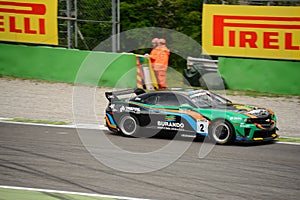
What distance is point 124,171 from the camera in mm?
10750

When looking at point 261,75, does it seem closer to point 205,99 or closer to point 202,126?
point 205,99

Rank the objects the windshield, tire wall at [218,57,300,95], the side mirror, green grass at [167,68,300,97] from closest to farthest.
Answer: the side mirror < the windshield < tire wall at [218,57,300,95] < green grass at [167,68,300,97]

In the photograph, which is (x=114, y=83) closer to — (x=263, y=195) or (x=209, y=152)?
(x=209, y=152)

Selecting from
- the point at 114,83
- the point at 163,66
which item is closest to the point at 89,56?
the point at 114,83

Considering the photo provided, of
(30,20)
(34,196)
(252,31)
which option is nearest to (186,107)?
(34,196)

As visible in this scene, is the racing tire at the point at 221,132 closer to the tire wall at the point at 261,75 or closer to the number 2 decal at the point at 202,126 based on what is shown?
the number 2 decal at the point at 202,126

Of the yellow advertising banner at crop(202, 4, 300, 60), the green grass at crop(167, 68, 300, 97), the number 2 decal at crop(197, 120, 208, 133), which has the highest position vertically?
the yellow advertising banner at crop(202, 4, 300, 60)

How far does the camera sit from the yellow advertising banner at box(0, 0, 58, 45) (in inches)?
818

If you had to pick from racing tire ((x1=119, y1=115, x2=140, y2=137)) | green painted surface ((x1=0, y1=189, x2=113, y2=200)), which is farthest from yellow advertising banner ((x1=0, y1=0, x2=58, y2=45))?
green painted surface ((x1=0, y1=189, x2=113, y2=200))

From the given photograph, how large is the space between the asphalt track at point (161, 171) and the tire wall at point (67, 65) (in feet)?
Answer: 22.6

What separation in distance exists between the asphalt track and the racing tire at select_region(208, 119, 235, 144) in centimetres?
24

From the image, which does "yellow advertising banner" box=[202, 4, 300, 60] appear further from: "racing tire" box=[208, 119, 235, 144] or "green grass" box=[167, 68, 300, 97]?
"racing tire" box=[208, 119, 235, 144]

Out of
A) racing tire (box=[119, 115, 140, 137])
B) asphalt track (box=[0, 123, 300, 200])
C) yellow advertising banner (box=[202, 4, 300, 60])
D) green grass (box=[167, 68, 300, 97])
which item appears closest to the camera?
A: asphalt track (box=[0, 123, 300, 200])

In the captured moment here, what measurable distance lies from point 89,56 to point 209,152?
9.27 meters
